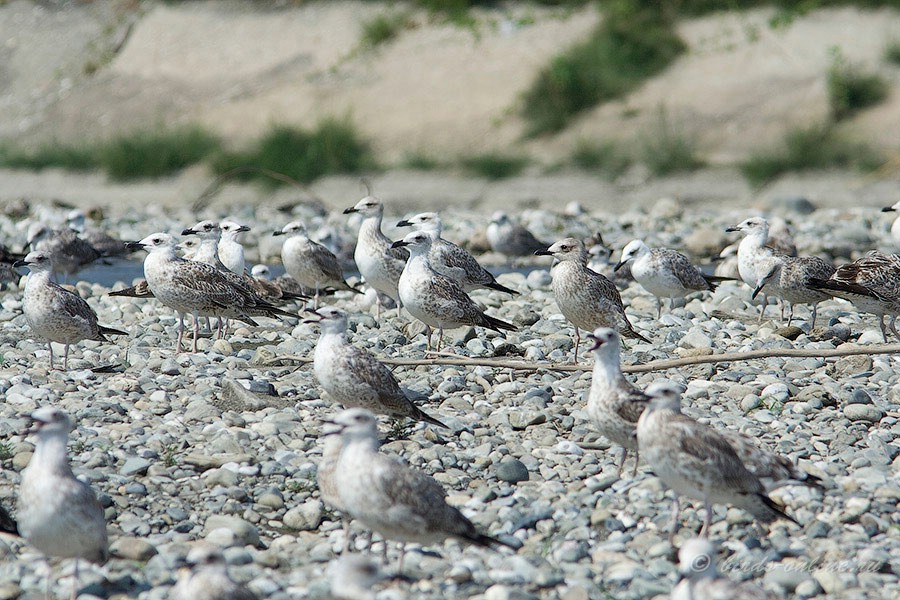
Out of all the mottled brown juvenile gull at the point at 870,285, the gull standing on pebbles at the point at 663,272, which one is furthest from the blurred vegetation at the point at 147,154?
the mottled brown juvenile gull at the point at 870,285

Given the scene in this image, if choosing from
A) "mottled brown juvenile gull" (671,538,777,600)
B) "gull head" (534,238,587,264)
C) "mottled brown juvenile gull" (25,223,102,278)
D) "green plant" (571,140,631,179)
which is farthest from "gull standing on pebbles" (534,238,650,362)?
"green plant" (571,140,631,179)

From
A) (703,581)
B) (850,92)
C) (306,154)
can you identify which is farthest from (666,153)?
(703,581)

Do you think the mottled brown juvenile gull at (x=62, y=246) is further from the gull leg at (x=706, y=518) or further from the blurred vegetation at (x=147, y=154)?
the gull leg at (x=706, y=518)

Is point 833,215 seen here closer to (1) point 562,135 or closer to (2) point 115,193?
(1) point 562,135

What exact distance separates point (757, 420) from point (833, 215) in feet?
46.8

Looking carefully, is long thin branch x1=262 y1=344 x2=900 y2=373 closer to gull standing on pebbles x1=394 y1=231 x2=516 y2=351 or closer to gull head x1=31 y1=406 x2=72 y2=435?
gull standing on pebbles x1=394 y1=231 x2=516 y2=351

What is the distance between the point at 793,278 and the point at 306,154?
55.7 feet

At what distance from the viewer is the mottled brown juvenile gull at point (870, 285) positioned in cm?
1073

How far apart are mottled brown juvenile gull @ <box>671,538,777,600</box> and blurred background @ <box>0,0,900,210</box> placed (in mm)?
17820

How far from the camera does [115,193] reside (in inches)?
1071

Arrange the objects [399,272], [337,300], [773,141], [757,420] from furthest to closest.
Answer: [773,141] → [337,300] → [399,272] → [757,420]

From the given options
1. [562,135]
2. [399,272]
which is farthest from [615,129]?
[399,272]

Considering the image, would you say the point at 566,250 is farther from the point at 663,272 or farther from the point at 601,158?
the point at 601,158

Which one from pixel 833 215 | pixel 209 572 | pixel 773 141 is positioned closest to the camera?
pixel 209 572
